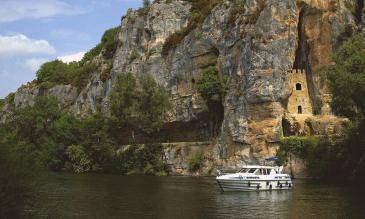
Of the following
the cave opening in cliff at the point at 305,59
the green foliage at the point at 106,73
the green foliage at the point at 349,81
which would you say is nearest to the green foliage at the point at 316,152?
the green foliage at the point at 349,81

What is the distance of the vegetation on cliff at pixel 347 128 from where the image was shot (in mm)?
48500

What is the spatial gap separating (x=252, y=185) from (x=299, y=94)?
2853 centimetres

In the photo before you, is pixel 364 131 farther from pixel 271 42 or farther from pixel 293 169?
pixel 271 42

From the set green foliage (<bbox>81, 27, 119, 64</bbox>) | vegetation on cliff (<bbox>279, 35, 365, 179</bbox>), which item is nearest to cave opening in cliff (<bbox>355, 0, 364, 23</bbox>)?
vegetation on cliff (<bbox>279, 35, 365, 179</bbox>)

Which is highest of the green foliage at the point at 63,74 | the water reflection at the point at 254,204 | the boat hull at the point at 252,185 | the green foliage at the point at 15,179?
the green foliage at the point at 63,74

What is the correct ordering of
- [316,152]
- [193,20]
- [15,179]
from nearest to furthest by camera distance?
[15,179], [316,152], [193,20]

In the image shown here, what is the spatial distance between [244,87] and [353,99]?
79.7 ft

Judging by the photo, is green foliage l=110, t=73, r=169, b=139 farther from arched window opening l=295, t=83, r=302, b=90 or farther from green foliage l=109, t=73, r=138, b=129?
arched window opening l=295, t=83, r=302, b=90

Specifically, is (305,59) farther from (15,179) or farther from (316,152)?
(15,179)

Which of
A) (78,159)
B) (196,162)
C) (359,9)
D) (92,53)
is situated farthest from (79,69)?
(359,9)

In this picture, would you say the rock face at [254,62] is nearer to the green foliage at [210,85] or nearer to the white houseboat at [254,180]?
the green foliage at [210,85]

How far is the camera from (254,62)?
71.2 meters

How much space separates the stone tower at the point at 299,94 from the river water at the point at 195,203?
2358cm

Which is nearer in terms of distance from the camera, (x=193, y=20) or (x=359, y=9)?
(x=359, y=9)
